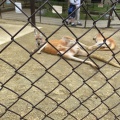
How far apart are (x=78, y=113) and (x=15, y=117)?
638mm

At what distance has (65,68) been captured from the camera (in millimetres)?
3350

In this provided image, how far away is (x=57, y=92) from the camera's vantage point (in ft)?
8.42

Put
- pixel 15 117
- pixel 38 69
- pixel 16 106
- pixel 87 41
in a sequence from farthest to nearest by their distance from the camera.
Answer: pixel 87 41, pixel 38 69, pixel 16 106, pixel 15 117

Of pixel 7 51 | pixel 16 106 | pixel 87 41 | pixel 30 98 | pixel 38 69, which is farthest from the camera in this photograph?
pixel 87 41

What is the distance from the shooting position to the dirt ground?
1.97 meters

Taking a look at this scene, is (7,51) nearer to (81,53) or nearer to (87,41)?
(81,53)

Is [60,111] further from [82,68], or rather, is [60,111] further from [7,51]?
[7,51]

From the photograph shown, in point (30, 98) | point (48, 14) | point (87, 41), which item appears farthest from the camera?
point (48, 14)

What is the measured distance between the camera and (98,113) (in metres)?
2.21

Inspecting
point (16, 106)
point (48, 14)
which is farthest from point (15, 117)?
point (48, 14)

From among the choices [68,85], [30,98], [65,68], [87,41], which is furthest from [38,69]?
[87,41]

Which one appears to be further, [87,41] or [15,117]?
[87,41]

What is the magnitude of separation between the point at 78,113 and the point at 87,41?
9.40 ft

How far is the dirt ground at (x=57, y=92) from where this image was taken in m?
1.97
